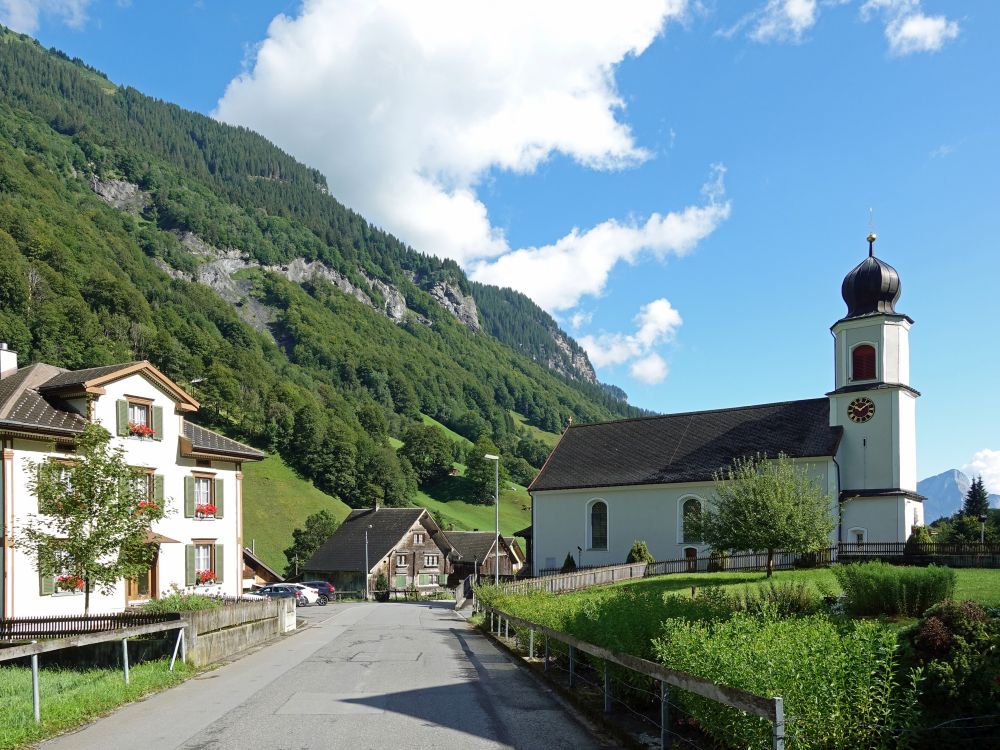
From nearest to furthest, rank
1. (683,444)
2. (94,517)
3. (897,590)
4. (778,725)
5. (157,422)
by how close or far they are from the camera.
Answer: (778,725), (897,590), (94,517), (157,422), (683,444)

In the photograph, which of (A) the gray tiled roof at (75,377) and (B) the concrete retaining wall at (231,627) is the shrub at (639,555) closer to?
(B) the concrete retaining wall at (231,627)

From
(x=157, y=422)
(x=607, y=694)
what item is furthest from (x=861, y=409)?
(x=607, y=694)

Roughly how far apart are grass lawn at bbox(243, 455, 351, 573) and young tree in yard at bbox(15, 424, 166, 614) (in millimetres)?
70619

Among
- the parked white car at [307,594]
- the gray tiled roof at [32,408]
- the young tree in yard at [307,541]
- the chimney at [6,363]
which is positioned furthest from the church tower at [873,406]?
the young tree in yard at [307,541]

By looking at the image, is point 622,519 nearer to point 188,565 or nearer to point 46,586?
point 188,565

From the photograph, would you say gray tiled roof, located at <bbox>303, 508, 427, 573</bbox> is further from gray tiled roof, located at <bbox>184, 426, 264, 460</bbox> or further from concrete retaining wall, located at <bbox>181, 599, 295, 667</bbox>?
concrete retaining wall, located at <bbox>181, 599, 295, 667</bbox>

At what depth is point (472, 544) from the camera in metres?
87.3

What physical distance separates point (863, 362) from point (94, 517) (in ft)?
133

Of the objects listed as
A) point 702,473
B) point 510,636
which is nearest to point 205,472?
point 510,636

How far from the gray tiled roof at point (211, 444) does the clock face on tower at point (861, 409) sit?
1266 inches

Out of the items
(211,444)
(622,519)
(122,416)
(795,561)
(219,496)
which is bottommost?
(795,561)

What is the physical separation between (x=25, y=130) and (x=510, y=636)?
215 meters

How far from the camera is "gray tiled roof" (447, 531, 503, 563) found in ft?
281

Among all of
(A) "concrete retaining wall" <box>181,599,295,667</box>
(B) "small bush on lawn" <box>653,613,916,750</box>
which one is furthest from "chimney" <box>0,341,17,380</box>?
(B) "small bush on lawn" <box>653,613,916,750</box>
